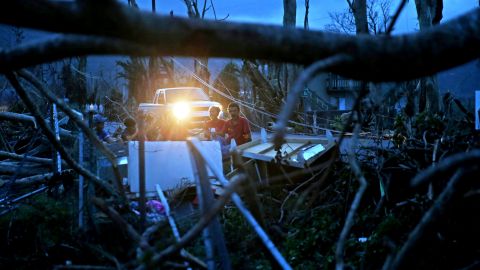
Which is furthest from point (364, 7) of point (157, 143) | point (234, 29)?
point (234, 29)

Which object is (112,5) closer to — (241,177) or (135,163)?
(241,177)

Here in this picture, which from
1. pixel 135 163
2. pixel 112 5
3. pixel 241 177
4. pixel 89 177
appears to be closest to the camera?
pixel 112 5

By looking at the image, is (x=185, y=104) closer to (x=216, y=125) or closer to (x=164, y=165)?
(x=216, y=125)

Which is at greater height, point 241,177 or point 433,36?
point 433,36

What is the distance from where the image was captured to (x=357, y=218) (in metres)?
5.25

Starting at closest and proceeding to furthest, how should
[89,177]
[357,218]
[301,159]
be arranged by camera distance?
[89,177] < [357,218] < [301,159]

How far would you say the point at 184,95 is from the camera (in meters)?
16.8

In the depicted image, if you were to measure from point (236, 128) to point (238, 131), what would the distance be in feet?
0.30

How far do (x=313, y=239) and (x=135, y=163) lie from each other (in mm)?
2442

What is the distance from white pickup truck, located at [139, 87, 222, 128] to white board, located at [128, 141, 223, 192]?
23.8 ft

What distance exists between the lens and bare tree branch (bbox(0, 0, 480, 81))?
1.68 m

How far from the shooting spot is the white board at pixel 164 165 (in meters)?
5.95

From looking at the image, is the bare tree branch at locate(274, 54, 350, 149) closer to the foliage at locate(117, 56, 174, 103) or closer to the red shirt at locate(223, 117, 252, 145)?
the red shirt at locate(223, 117, 252, 145)

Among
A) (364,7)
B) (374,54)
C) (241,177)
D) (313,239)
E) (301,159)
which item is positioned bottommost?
(313,239)
